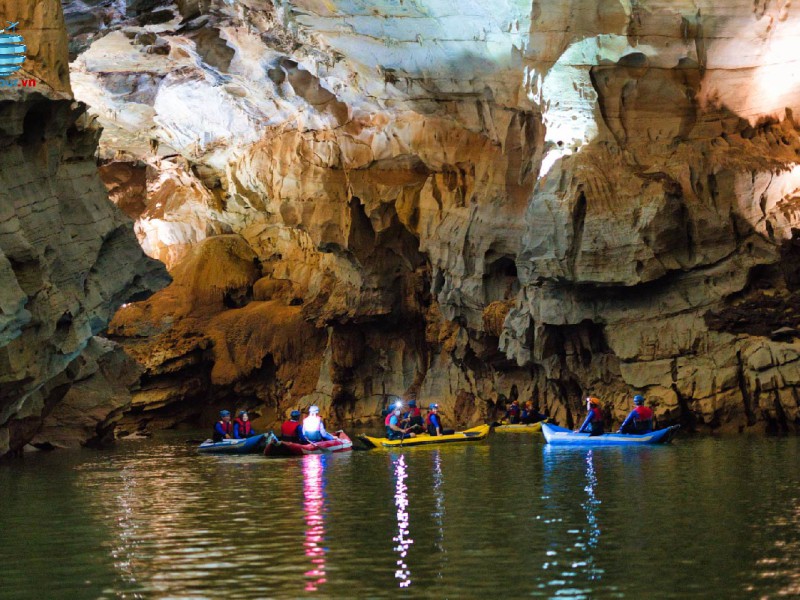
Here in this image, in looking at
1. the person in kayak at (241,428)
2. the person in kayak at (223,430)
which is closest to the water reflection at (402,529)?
the person in kayak at (223,430)

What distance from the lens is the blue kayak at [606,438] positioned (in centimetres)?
2344

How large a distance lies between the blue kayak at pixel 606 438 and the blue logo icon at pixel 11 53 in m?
12.9

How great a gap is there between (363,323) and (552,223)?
13.9 meters

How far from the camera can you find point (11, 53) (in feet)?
66.2

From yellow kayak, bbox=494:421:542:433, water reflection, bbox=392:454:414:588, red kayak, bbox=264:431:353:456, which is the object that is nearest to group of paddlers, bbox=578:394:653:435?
red kayak, bbox=264:431:353:456

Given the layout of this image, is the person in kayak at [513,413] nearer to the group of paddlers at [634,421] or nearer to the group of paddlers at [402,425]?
the group of paddlers at [402,425]

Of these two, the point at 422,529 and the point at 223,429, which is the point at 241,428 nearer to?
the point at 223,429

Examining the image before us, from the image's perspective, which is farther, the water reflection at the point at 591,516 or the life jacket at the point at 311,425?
the life jacket at the point at 311,425

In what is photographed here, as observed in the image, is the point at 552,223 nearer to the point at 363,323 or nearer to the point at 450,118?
the point at 450,118

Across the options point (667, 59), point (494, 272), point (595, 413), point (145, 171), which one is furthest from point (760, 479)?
point (145, 171)

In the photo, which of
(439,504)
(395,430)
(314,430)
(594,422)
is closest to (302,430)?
(314,430)

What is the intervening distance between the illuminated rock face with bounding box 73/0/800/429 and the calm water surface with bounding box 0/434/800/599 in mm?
6737

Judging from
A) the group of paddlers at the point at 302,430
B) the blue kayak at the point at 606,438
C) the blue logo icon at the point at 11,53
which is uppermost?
the blue logo icon at the point at 11,53

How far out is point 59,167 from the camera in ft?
73.2
